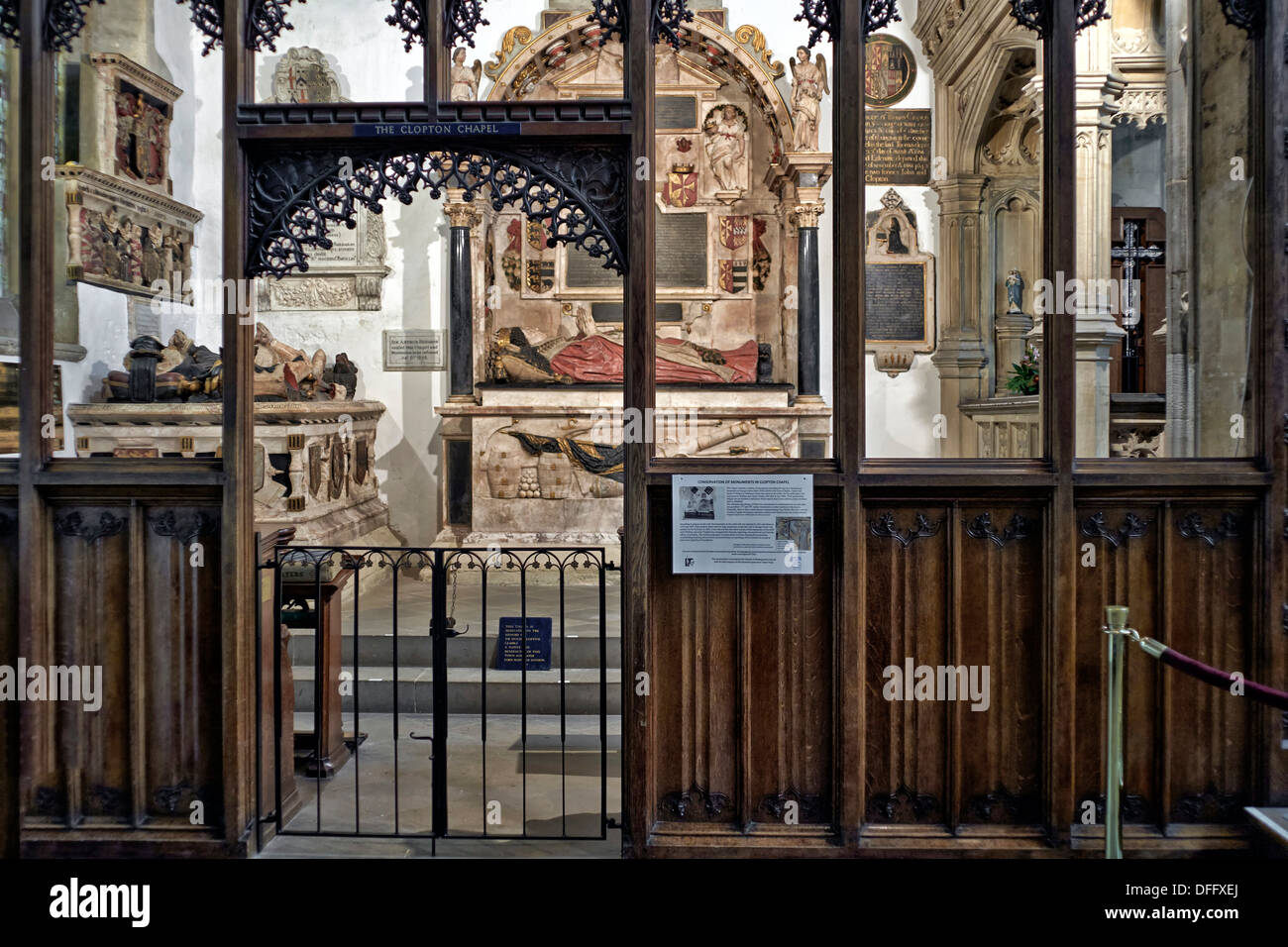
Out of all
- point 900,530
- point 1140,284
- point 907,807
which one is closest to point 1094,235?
point 1140,284

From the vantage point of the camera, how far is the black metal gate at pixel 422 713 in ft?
13.7

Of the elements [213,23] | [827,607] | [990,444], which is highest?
[213,23]

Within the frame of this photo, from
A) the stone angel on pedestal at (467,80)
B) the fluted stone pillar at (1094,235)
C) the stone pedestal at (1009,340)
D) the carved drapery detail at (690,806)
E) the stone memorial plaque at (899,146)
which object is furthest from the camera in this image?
the stone memorial plaque at (899,146)

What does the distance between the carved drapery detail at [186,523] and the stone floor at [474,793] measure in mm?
1180

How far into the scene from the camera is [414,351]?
10344 mm

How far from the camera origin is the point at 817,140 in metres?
9.38

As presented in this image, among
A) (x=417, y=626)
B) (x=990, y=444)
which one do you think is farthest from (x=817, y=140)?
(x=417, y=626)

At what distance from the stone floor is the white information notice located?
1.00 meters

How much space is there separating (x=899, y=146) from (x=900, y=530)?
7.77 m

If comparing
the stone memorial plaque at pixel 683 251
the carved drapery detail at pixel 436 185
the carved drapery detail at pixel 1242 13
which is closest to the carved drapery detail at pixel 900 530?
the carved drapery detail at pixel 436 185

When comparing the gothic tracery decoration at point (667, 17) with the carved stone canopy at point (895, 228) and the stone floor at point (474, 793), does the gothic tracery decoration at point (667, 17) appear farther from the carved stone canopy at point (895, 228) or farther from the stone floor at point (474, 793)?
the carved stone canopy at point (895, 228)

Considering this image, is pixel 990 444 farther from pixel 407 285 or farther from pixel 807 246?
pixel 407 285

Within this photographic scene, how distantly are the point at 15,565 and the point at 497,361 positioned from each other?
5887mm

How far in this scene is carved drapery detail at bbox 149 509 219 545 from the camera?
3.90 meters
